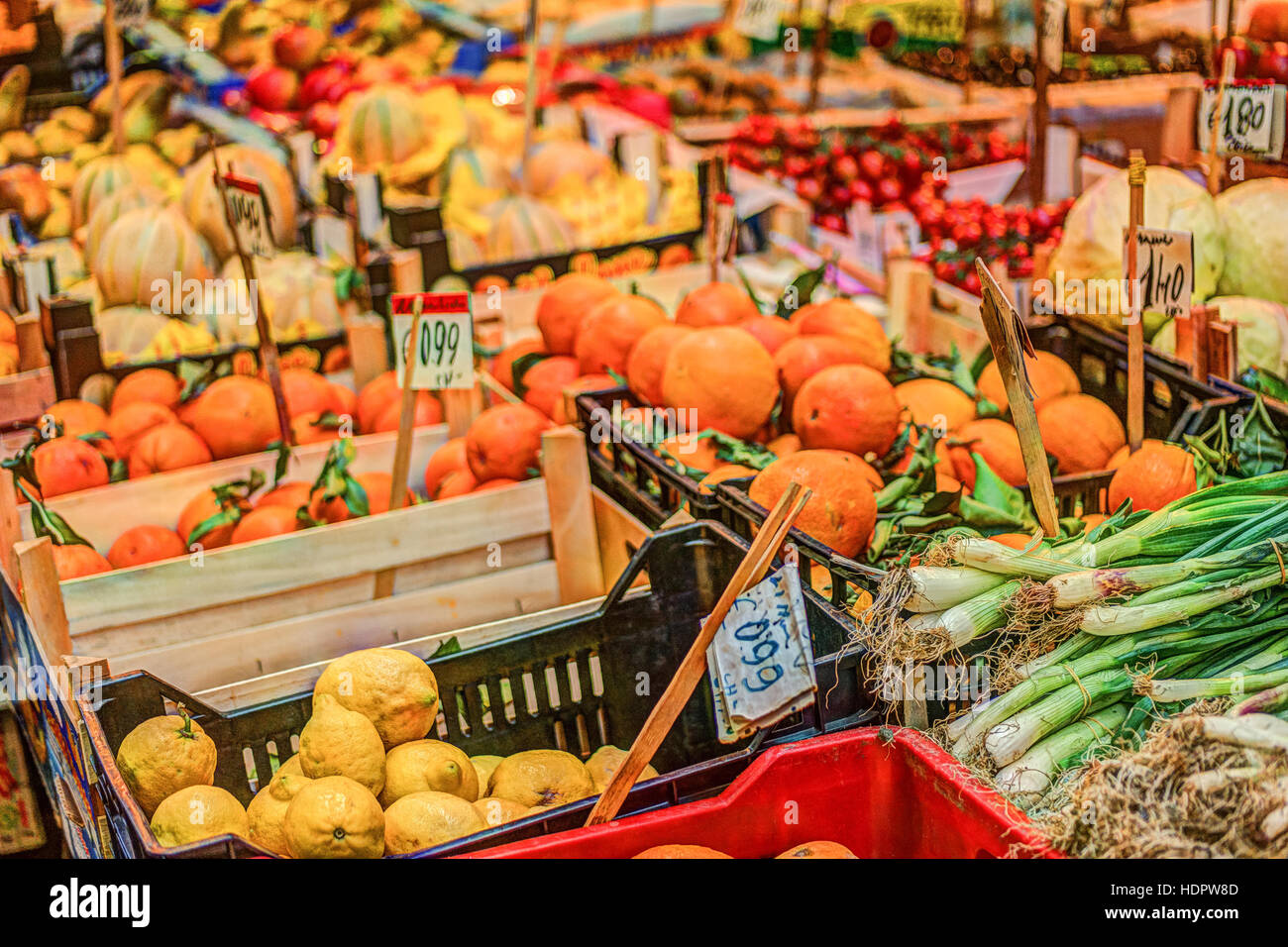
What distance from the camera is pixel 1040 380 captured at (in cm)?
254

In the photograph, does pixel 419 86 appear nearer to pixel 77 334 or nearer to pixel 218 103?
pixel 218 103

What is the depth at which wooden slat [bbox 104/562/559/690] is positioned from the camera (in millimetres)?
2266

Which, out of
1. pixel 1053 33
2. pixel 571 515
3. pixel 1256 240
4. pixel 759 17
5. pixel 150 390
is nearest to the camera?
pixel 571 515

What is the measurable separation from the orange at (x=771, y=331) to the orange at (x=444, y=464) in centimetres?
70

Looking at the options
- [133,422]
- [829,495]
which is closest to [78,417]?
[133,422]

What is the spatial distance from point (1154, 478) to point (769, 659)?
0.88 m

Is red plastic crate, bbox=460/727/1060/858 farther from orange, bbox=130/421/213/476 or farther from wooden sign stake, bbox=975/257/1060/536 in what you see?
orange, bbox=130/421/213/476

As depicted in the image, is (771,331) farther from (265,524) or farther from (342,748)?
(342,748)

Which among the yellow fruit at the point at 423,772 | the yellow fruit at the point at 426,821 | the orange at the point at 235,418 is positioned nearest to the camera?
the yellow fruit at the point at 426,821

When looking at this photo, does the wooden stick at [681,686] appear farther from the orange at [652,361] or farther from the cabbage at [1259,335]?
the cabbage at [1259,335]

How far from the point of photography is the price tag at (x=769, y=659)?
5.41 feet

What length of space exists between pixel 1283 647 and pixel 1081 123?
4221mm

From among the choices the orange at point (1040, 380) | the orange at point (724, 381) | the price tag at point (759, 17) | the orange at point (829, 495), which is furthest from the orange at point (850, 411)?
the price tag at point (759, 17)
